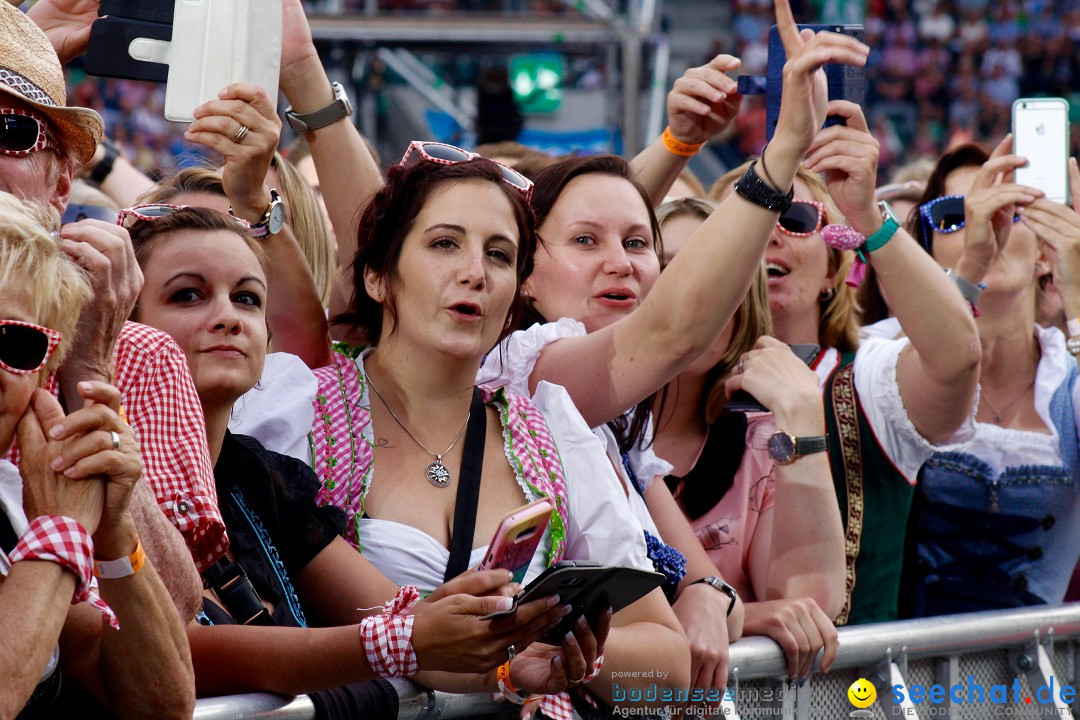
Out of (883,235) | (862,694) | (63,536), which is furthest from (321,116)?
(862,694)

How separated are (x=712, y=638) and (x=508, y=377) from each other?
763mm

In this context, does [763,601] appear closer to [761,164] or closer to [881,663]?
[881,663]

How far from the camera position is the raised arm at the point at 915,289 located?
342 cm

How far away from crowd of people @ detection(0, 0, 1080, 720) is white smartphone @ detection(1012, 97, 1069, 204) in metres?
0.14

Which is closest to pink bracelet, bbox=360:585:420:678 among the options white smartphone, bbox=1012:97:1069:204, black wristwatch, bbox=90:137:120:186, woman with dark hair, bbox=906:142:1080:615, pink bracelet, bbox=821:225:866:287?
pink bracelet, bbox=821:225:866:287

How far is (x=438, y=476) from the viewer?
281 centimetres

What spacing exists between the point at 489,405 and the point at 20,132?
3.64ft

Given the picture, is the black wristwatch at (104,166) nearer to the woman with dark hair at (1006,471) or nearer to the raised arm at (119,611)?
the woman with dark hair at (1006,471)

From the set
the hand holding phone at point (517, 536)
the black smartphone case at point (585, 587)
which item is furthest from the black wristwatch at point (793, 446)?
the hand holding phone at point (517, 536)

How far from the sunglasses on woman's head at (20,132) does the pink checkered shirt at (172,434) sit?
0.35m

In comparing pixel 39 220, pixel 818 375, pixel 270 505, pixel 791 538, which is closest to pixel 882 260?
pixel 818 375

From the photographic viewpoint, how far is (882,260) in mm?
3514

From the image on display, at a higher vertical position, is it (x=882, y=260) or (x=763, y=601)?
(x=882, y=260)

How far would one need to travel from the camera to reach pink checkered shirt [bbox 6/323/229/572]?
226 cm
